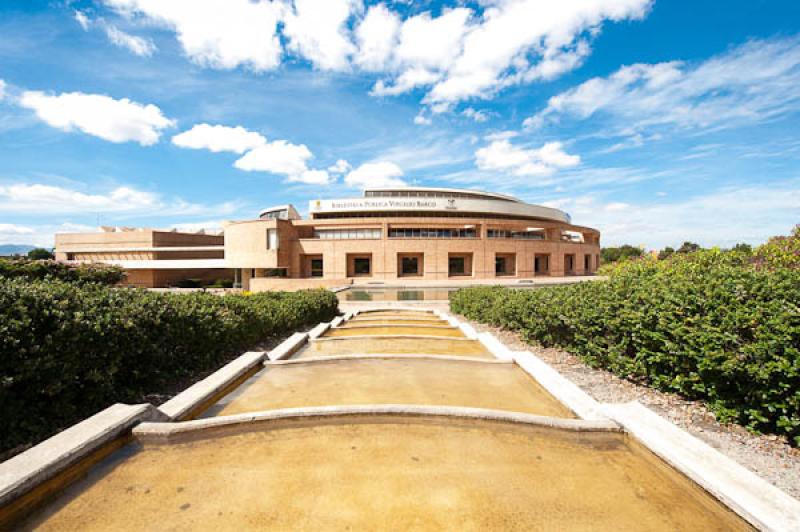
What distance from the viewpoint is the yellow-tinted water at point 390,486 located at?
2.67m

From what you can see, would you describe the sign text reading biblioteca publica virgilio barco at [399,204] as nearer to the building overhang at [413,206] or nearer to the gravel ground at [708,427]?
the building overhang at [413,206]

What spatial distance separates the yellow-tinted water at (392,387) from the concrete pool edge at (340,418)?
0.69 metres

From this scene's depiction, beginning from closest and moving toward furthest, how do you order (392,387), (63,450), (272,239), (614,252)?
1. (63,450)
2. (392,387)
3. (272,239)
4. (614,252)

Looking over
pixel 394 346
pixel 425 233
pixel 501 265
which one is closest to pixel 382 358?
pixel 394 346

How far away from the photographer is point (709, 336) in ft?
15.9

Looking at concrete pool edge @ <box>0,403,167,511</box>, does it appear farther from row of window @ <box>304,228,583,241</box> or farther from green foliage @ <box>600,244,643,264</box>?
green foliage @ <box>600,244,643,264</box>

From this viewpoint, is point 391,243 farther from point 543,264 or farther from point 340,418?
point 340,418

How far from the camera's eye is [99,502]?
2904 mm

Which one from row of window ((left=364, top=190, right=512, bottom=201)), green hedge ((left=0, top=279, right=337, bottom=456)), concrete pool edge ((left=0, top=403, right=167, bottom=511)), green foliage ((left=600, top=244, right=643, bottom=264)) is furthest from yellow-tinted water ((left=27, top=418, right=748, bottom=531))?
green foliage ((left=600, top=244, right=643, bottom=264))

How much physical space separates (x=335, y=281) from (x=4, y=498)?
3408cm

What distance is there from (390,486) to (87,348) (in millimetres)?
4670

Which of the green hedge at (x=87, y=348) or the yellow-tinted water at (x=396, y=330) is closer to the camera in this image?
the green hedge at (x=87, y=348)

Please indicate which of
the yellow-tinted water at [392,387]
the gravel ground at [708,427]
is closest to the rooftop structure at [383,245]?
the yellow-tinted water at [392,387]

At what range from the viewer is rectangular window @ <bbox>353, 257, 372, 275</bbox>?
44.8m
